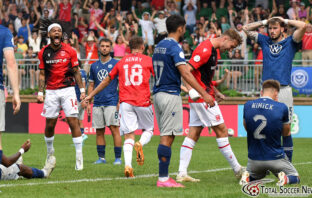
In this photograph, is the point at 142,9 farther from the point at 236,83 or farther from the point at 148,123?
the point at 148,123

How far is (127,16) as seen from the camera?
28188 mm

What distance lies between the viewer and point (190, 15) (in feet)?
92.3

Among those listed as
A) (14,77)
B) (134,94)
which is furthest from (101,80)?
(14,77)

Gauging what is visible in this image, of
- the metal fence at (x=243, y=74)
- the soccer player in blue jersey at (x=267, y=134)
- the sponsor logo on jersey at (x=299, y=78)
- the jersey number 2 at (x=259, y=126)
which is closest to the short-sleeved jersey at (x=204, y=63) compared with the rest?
the soccer player in blue jersey at (x=267, y=134)

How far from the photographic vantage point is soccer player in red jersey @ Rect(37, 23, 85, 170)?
11930mm

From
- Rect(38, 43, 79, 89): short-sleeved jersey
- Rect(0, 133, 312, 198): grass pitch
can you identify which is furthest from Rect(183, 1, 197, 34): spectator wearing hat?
Rect(38, 43, 79, 89): short-sleeved jersey

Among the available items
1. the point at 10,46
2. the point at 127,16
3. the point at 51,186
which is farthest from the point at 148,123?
the point at 127,16

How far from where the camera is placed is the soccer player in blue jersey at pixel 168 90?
30.1 ft

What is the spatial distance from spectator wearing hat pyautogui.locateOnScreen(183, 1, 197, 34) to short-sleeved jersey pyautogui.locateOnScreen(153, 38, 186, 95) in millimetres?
18671

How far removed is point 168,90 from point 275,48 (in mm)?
2415

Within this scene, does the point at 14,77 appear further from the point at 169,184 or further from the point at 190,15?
the point at 190,15

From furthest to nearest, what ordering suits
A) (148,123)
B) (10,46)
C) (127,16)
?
(127,16), (148,123), (10,46)

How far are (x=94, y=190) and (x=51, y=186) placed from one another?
79 centimetres

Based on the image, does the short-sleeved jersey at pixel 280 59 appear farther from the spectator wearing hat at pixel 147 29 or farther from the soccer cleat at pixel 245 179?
the spectator wearing hat at pixel 147 29
